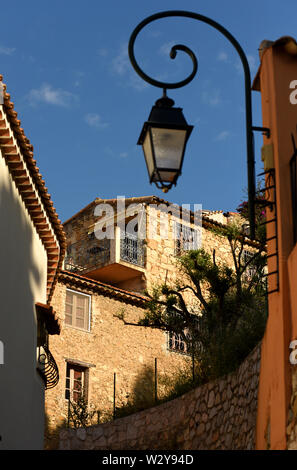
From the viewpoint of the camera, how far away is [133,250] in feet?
95.8

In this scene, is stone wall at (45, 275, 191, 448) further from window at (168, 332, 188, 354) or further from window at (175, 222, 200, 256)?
window at (175, 222, 200, 256)

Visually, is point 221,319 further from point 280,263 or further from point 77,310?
point 77,310

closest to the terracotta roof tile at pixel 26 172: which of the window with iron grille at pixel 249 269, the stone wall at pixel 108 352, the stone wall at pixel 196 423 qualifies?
the stone wall at pixel 196 423

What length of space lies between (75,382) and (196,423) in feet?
32.9

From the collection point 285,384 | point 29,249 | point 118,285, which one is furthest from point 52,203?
point 118,285

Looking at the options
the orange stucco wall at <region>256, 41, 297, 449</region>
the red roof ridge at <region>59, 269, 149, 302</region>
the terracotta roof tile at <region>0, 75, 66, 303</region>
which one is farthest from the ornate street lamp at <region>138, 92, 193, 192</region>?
the red roof ridge at <region>59, 269, 149, 302</region>

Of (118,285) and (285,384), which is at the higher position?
(118,285)

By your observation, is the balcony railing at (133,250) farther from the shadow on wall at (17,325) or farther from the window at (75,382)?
the shadow on wall at (17,325)

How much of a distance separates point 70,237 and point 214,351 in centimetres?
2040

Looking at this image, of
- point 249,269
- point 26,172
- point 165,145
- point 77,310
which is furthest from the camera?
point 77,310

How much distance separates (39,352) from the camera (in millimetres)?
14766

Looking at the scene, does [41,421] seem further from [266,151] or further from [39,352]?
[266,151]

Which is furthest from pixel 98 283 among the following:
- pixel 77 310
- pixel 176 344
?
pixel 176 344

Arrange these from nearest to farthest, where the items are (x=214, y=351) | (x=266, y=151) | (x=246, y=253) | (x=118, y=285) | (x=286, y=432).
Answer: (x=286, y=432) < (x=266, y=151) < (x=214, y=351) < (x=118, y=285) < (x=246, y=253)
